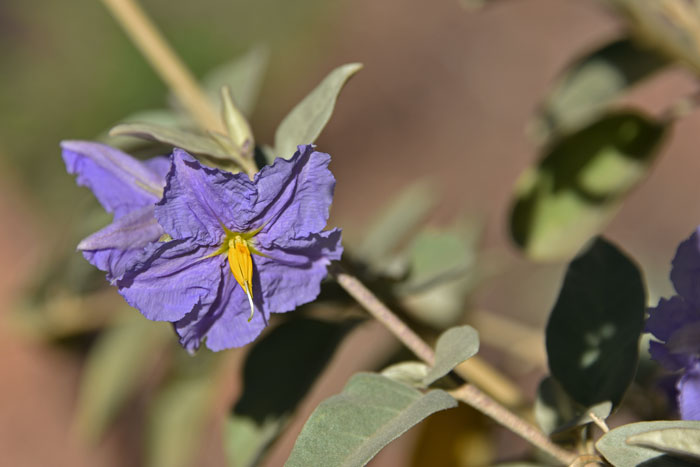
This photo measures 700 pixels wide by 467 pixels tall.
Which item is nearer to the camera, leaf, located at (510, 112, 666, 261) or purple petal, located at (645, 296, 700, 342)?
purple petal, located at (645, 296, 700, 342)

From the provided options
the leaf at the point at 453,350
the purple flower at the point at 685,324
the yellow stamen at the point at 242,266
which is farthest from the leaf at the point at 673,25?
the yellow stamen at the point at 242,266

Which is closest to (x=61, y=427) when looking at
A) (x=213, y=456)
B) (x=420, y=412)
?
(x=213, y=456)

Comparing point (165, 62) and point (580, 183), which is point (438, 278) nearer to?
point (580, 183)

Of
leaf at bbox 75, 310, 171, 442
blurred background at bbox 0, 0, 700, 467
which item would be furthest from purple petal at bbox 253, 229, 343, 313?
blurred background at bbox 0, 0, 700, 467

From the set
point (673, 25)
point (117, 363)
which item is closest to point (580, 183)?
point (673, 25)

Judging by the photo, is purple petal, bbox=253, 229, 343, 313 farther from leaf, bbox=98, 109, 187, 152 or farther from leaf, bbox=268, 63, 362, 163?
leaf, bbox=98, 109, 187, 152
